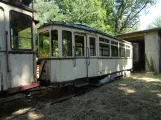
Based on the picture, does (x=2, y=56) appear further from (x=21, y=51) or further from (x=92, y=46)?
(x=92, y=46)

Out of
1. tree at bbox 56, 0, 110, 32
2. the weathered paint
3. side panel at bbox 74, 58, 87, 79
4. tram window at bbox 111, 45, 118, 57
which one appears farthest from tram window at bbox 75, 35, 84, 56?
tree at bbox 56, 0, 110, 32

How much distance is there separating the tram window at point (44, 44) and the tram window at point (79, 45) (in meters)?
1.15

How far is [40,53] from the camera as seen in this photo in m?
7.68

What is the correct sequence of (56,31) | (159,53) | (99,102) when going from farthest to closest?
(159,53) < (56,31) < (99,102)

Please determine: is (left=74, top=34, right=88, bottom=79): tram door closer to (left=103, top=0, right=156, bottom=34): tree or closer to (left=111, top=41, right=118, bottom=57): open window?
(left=111, top=41, right=118, bottom=57): open window

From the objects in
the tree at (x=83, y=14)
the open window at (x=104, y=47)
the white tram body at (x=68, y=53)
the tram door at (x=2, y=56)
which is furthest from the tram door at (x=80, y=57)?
the tree at (x=83, y=14)

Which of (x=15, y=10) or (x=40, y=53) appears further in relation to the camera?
(x=40, y=53)

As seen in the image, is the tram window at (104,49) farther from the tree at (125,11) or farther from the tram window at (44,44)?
the tree at (125,11)

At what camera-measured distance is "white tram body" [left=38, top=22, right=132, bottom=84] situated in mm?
6801

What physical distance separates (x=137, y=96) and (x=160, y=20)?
196 feet

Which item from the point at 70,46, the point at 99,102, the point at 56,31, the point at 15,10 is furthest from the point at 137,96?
the point at 15,10

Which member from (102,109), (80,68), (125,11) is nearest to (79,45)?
(80,68)

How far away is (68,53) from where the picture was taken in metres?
7.20

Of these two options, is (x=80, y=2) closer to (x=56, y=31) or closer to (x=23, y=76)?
(x=56, y=31)
